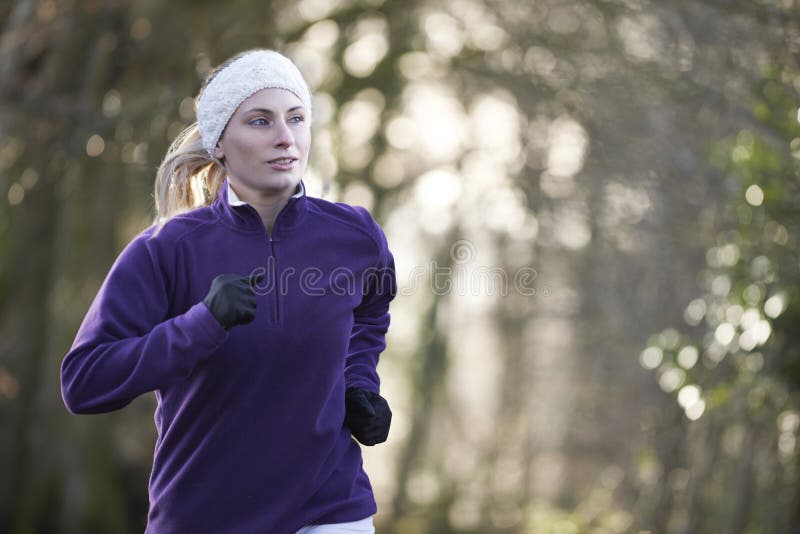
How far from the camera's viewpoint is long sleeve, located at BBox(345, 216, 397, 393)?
3068 mm

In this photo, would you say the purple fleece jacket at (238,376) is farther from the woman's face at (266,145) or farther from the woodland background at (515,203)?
the woodland background at (515,203)

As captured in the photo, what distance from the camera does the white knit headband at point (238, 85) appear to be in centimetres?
282

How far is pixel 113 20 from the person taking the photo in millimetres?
9211

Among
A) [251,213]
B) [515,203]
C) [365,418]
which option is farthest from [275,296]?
[515,203]

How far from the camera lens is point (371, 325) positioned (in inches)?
125

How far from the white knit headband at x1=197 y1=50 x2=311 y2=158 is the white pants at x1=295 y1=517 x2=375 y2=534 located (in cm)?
100

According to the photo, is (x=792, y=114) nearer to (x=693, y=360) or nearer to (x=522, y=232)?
(x=693, y=360)

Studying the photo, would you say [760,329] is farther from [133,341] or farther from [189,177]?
[133,341]

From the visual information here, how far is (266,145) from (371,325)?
667 millimetres

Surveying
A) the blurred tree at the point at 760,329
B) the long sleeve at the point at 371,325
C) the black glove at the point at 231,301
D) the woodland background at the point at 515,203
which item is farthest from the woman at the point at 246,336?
the blurred tree at the point at 760,329

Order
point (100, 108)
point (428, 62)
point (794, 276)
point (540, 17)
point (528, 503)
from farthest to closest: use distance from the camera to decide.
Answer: point (528, 503) < point (428, 62) < point (540, 17) < point (100, 108) < point (794, 276)

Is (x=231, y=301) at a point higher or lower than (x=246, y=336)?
higher

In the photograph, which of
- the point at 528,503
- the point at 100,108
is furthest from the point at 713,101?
the point at 528,503

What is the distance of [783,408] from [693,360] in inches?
20.2
